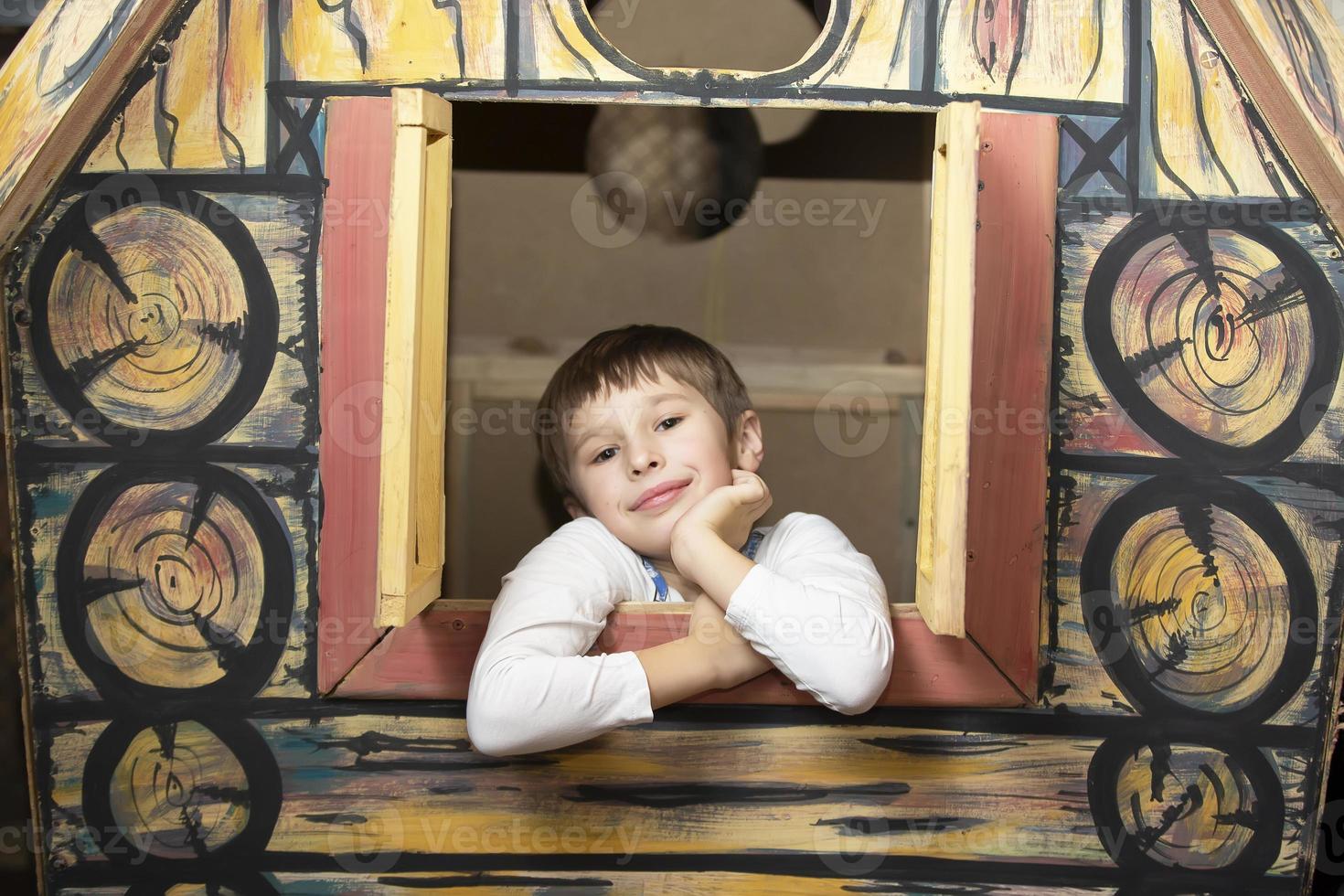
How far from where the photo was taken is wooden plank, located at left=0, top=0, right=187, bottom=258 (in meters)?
1.25

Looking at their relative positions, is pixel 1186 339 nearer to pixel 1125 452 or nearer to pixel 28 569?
pixel 1125 452

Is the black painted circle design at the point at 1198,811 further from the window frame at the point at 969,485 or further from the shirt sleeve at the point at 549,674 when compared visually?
the shirt sleeve at the point at 549,674

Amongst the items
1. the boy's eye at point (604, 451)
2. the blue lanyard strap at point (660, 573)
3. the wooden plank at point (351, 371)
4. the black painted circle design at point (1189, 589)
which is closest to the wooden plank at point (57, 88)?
the wooden plank at point (351, 371)

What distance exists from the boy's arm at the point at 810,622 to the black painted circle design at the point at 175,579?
56 centimetres

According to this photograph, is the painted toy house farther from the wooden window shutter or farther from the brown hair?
the brown hair

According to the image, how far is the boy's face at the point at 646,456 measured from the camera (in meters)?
A: 1.33

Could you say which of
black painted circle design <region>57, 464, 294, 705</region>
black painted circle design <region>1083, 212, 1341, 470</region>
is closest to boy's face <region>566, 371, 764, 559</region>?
black painted circle design <region>57, 464, 294, 705</region>

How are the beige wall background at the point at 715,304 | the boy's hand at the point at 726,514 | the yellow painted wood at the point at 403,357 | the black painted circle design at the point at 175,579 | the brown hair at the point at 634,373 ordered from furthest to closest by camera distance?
the beige wall background at the point at 715,304
the brown hair at the point at 634,373
the black painted circle design at the point at 175,579
the boy's hand at the point at 726,514
the yellow painted wood at the point at 403,357

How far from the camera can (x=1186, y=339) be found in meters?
1.33

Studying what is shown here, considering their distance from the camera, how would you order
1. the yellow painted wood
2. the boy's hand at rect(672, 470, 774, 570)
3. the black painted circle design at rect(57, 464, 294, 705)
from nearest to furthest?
the yellow painted wood
the boy's hand at rect(672, 470, 774, 570)
the black painted circle design at rect(57, 464, 294, 705)

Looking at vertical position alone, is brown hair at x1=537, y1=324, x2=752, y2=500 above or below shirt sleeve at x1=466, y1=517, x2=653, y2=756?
above

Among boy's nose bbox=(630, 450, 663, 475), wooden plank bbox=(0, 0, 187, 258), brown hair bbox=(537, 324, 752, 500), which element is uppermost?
wooden plank bbox=(0, 0, 187, 258)

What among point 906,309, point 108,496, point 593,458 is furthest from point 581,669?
point 906,309

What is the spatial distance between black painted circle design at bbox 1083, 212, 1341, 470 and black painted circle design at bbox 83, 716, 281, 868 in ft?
4.03
